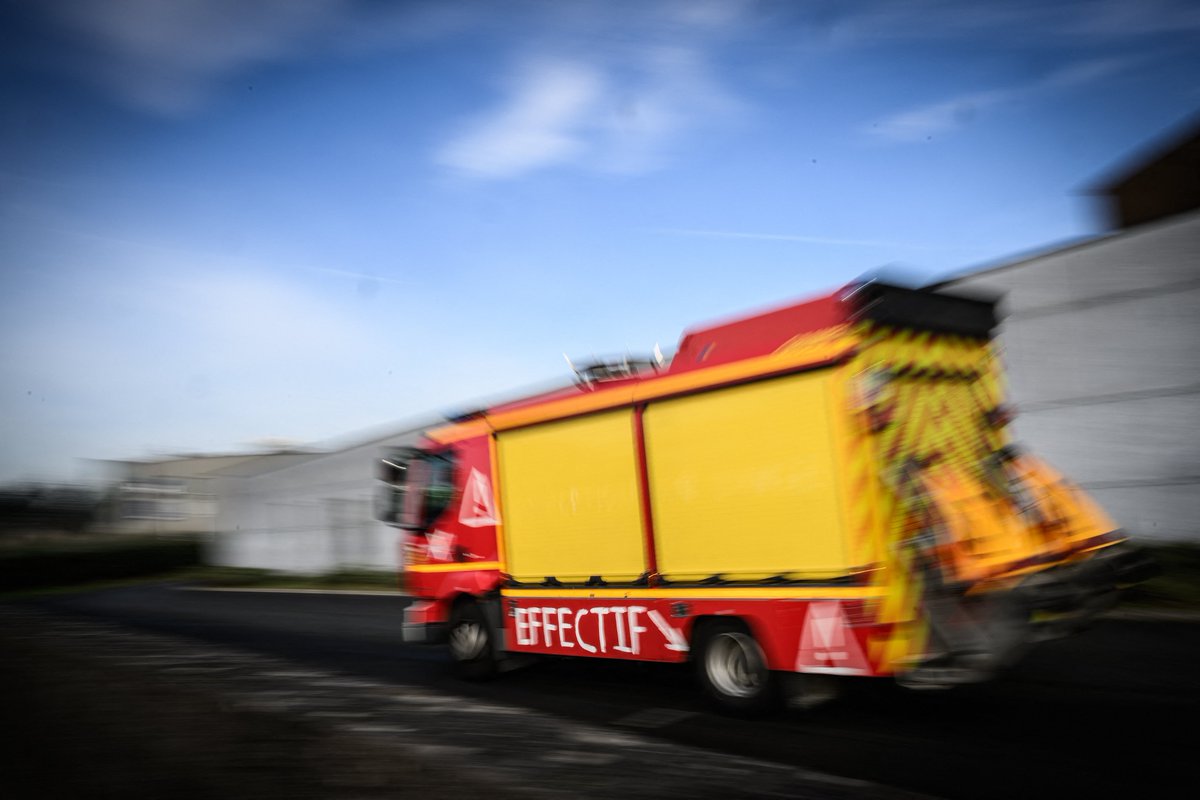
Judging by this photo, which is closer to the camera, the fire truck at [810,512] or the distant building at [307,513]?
the fire truck at [810,512]

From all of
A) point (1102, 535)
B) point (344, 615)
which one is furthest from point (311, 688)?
point (344, 615)

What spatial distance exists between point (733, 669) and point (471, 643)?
3674 mm

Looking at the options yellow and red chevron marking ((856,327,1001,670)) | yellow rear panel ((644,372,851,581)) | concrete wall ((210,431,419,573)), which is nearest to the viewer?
yellow and red chevron marking ((856,327,1001,670))

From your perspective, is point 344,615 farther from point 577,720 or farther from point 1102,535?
point 1102,535

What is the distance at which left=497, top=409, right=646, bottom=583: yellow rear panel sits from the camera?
8.70 m

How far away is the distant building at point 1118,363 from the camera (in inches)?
618

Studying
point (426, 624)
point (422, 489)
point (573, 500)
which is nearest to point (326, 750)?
point (573, 500)

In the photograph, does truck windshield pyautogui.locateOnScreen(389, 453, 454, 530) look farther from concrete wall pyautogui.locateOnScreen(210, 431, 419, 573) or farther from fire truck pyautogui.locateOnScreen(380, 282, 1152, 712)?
concrete wall pyautogui.locateOnScreen(210, 431, 419, 573)

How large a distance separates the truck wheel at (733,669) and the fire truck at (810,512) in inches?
0.7

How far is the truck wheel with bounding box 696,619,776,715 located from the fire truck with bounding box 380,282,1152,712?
17 millimetres

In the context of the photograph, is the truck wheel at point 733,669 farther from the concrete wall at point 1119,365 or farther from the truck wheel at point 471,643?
the concrete wall at point 1119,365

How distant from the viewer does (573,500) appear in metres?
9.23

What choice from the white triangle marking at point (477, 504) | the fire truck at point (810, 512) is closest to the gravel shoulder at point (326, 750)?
the fire truck at point (810, 512)

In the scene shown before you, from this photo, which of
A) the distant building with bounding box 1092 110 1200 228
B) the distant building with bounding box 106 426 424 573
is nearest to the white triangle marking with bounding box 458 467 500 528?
the distant building with bounding box 106 426 424 573
